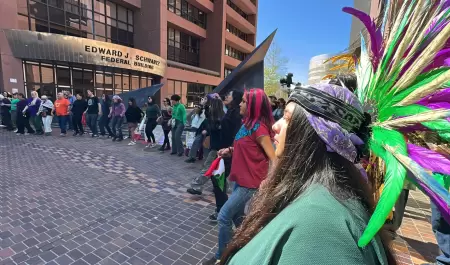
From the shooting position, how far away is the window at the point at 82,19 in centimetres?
1603

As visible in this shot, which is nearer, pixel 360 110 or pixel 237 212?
pixel 360 110

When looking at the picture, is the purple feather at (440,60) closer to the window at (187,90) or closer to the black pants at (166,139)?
the black pants at (166,139)

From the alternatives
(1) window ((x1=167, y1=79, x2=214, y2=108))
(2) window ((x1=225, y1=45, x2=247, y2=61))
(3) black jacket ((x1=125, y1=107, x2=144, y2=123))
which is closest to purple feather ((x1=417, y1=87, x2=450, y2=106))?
(3) black jacket ((x1=125, y1=107, x2=144, y2=123))

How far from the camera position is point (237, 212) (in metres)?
2.47

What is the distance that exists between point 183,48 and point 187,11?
13.1 feet

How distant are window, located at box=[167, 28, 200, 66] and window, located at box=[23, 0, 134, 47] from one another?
171 inches

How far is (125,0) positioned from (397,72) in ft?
80.3

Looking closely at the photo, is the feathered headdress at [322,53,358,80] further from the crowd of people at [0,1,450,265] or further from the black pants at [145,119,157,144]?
the black pants at [145,119,157,144]

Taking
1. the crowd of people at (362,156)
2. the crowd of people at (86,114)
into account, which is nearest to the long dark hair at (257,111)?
the crowd of people at (362,156)

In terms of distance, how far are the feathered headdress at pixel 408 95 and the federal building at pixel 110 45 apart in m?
18.1

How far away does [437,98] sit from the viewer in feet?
2.64

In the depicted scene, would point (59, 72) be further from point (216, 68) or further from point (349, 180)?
point (349, 180)

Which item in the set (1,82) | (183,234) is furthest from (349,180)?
(1,82)

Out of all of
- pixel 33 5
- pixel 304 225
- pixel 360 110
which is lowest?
pixel 304 225
